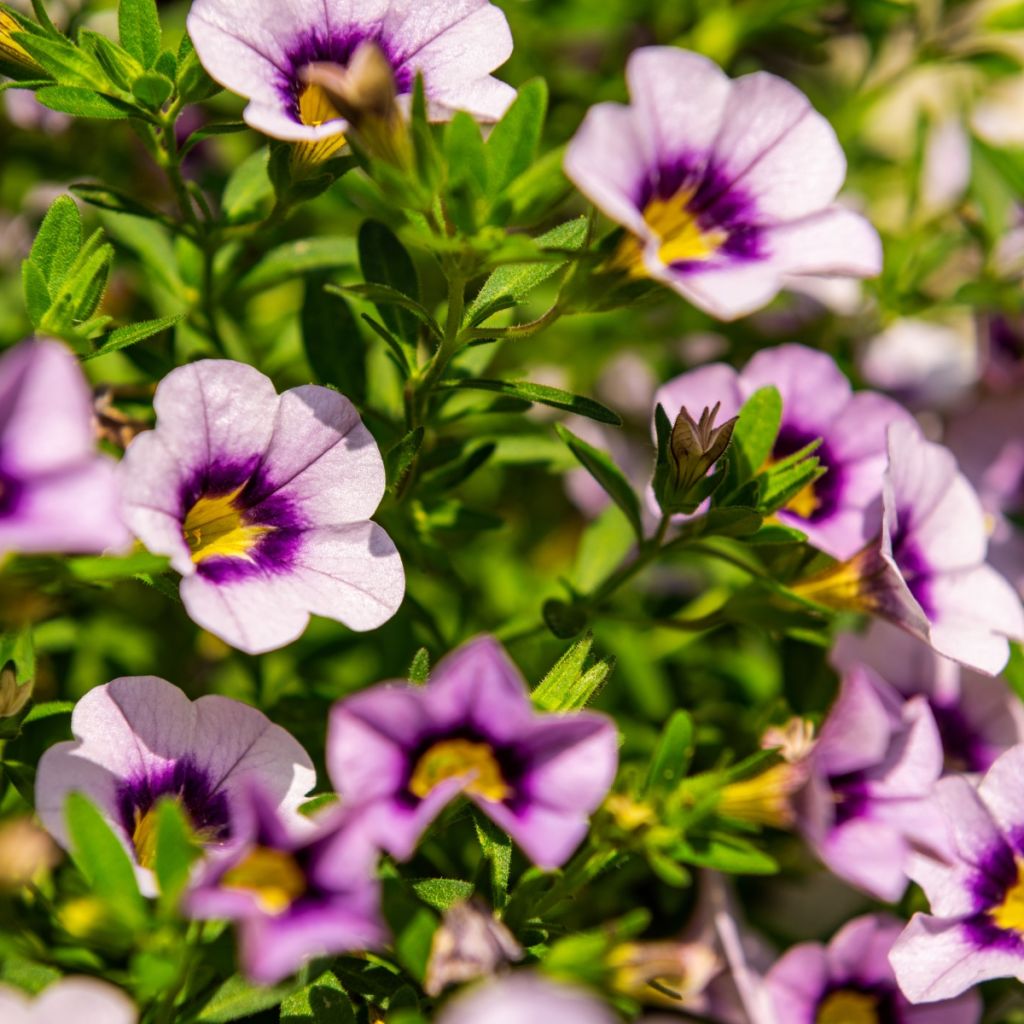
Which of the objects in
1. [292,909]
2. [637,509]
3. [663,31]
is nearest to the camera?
[292,909]

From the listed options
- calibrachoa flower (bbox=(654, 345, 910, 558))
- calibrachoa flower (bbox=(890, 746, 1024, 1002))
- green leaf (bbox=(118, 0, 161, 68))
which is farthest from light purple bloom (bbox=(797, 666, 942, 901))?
green leaf (bbox=(118, 0, 161, 68))

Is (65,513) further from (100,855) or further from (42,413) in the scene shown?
(100,855)

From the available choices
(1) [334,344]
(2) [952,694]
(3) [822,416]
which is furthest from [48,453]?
(2) [952,694]

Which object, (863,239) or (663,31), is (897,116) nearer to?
(663,31)

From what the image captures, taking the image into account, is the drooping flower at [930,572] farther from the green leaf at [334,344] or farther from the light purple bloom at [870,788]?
the green leaf at [334,344]

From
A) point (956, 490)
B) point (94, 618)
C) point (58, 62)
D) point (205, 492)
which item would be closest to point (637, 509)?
point (956, 490)

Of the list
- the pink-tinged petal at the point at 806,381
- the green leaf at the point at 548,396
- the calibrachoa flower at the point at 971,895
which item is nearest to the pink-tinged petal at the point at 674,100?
the green leaf at the point at 548,396

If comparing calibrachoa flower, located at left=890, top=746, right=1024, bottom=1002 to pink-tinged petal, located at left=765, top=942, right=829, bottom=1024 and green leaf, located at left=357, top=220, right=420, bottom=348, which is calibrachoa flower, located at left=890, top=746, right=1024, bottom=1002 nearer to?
pink-tinged petal, located at left=765, top=942, right=829, bottom=1024
